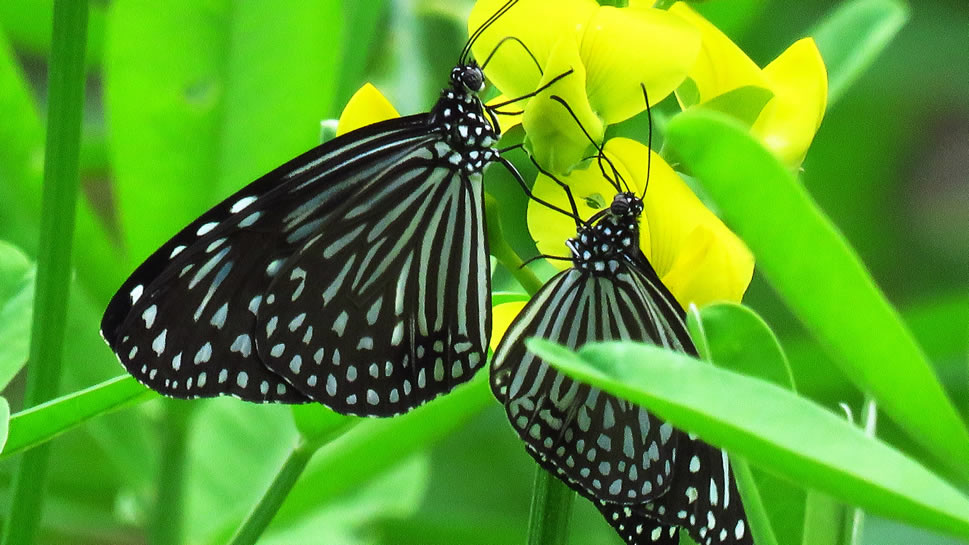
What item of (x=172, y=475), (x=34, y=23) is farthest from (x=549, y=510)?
(x=34, y=23)

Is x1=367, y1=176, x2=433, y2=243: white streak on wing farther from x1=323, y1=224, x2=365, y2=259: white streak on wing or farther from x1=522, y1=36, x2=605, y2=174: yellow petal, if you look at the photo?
x1=522, y1=36, x2=605, y2=174: yellow petal

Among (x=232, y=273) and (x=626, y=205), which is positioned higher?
(x=626, y=205)

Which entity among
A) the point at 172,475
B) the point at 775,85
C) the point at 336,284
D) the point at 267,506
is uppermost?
the point at 775,85

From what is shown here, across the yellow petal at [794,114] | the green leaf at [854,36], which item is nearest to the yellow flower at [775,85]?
the yellow petal at [794,114]

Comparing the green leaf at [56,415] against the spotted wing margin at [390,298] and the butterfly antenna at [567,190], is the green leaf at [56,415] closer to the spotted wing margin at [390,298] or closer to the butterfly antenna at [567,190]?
the spotted wing margin at [390,298]

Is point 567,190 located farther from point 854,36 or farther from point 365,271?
point 854,36

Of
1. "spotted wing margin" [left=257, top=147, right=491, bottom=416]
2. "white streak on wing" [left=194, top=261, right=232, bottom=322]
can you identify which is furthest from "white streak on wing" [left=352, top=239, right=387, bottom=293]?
"white streak on wing" [left=194, top=261, right=232, bottom=322]
